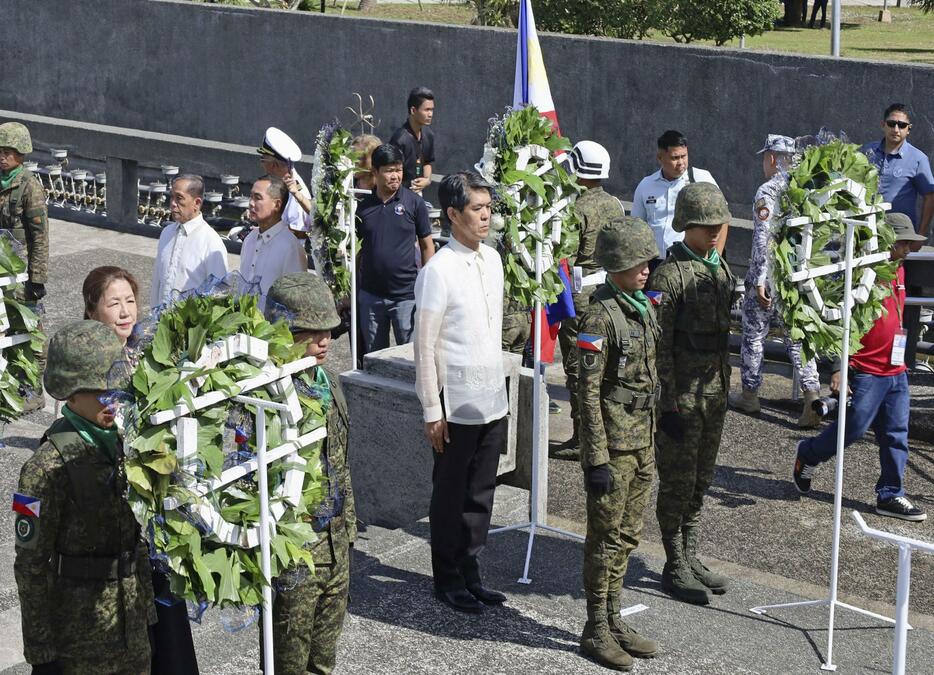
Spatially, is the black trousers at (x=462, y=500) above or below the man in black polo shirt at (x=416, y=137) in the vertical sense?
below

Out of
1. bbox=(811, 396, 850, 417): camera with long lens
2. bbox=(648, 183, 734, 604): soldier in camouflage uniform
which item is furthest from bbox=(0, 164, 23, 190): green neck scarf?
bbox=(811, 396, 850, 417): camera with long lens

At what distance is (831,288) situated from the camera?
7.16 meters

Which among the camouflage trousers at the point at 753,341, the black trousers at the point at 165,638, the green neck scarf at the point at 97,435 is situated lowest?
the black trousers at the point at 165,638

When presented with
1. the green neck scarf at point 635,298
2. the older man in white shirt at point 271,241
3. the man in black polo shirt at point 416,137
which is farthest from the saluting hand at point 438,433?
the man in black polo shirt at point 416,137

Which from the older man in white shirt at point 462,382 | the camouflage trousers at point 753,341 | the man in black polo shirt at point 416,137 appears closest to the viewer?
the older man in white shirt at point 462,382

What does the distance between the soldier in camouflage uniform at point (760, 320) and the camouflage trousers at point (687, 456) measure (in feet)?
8.73

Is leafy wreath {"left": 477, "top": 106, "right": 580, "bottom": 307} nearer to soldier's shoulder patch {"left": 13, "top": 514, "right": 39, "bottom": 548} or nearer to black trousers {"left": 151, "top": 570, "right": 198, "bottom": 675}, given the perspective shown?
black trousers {"left": 151, "top": 570, "right": 198, "bottom": 675}

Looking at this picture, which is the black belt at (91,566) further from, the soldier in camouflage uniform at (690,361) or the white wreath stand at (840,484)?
the white wreath stand at (840,484)

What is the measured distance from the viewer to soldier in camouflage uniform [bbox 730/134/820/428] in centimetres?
989

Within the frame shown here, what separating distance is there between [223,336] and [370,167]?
5133 mm

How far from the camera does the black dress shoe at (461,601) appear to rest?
22.7 ft

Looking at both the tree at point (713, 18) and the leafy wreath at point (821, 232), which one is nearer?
the leafy wreath at point (821, 232)

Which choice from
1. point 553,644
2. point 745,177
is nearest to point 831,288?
point 553,644

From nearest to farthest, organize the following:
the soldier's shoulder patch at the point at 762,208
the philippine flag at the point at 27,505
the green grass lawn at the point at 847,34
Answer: the philippine flag at the point at 27,505 → the soldier's shoulder patch at the point at 762,208 → the green grass lawn at the point at 847,34
